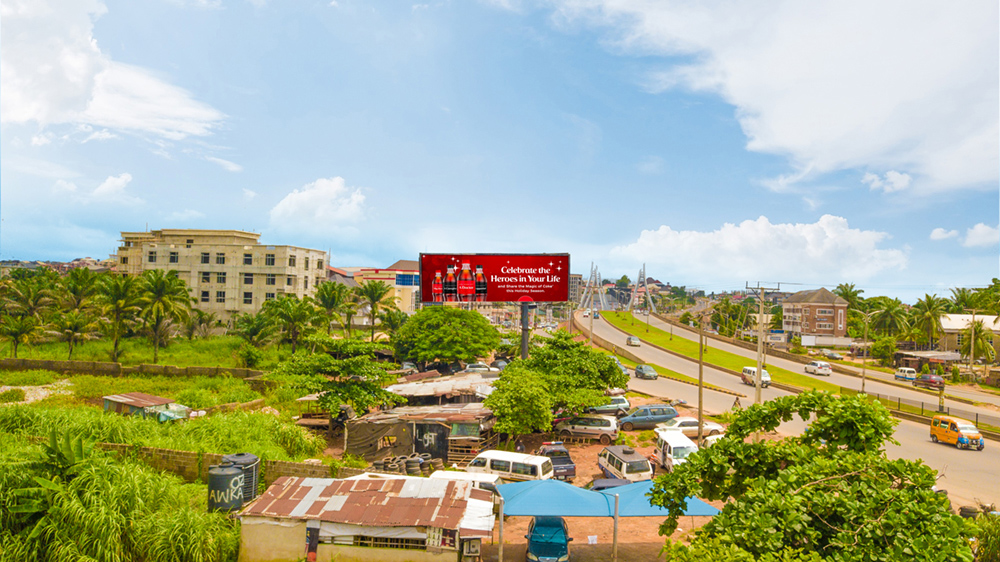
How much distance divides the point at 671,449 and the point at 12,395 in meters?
37.2

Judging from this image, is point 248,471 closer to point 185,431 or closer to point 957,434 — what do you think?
point 185,431

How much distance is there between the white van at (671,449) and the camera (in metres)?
20.5

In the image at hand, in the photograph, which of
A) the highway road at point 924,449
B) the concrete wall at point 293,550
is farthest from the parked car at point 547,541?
the highway road at point 924,449

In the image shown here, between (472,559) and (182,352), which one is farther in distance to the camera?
(182,352)

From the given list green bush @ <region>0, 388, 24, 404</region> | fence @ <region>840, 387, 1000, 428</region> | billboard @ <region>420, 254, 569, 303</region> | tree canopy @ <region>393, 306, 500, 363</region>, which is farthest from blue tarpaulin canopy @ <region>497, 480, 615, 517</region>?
tree canopy @ <region>393, 306, 500, 363</region>

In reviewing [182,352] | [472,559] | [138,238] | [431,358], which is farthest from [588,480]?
[138,238]

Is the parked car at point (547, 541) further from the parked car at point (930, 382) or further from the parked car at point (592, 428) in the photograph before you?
the parked car at point (930, 382)

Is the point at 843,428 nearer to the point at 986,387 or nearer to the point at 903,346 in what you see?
the point at 986,387

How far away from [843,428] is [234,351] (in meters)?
52.9

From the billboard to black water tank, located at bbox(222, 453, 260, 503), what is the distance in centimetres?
2431

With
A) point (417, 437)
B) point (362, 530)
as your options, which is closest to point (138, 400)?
point (417, 437)

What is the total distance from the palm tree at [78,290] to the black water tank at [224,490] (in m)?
52.6

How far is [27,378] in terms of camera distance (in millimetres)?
38375

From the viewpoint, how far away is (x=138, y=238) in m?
91.8
